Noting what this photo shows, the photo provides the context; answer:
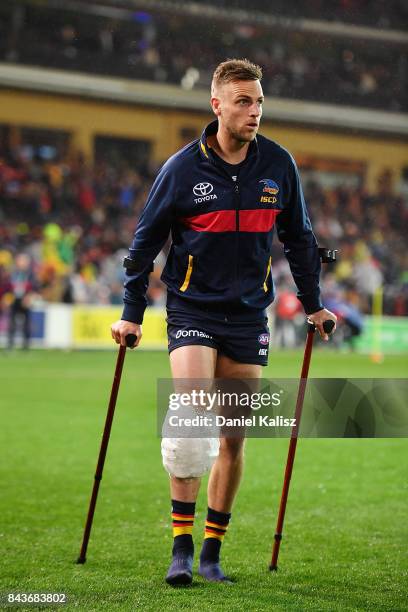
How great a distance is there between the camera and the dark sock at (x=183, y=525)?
5.09 meters

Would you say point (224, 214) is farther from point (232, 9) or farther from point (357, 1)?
point (357, 1)

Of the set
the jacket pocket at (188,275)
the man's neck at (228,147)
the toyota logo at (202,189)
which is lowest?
the jacket pocket at (188,275)

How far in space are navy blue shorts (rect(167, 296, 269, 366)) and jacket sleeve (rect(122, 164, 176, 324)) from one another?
178 millimetres

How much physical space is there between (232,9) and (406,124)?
30.0 ft

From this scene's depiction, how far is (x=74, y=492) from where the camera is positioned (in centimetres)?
775

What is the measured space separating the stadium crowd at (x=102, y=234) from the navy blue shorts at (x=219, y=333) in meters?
18.9

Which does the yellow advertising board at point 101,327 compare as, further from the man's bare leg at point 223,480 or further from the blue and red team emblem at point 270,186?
the blue and red team emblem at point 270,186

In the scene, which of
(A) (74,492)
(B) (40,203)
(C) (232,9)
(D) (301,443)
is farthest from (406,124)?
(A) (74,492)

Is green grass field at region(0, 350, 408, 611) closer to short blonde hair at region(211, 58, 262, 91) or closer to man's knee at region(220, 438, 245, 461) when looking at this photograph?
man's knee at region(220, 438, 245, 461)

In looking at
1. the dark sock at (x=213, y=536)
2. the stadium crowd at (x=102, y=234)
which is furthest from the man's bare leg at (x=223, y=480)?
the stadium crowd at (x=102, y=234)

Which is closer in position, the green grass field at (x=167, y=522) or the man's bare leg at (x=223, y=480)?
the green grass field at (x=167, y=522)

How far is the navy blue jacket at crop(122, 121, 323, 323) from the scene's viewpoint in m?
5.16

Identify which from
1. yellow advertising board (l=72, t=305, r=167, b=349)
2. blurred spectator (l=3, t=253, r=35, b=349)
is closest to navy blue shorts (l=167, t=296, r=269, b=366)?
blurred spectator (l=3, t=253, r=35, b=349)

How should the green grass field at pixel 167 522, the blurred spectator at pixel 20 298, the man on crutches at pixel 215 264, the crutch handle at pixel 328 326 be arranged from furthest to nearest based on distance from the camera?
the blurred spectator at pixel 20 298 < the crutch handle at pixel 328 326 < the man on crutches at pixel 215 264 < the green grass field at pixel 167 522
